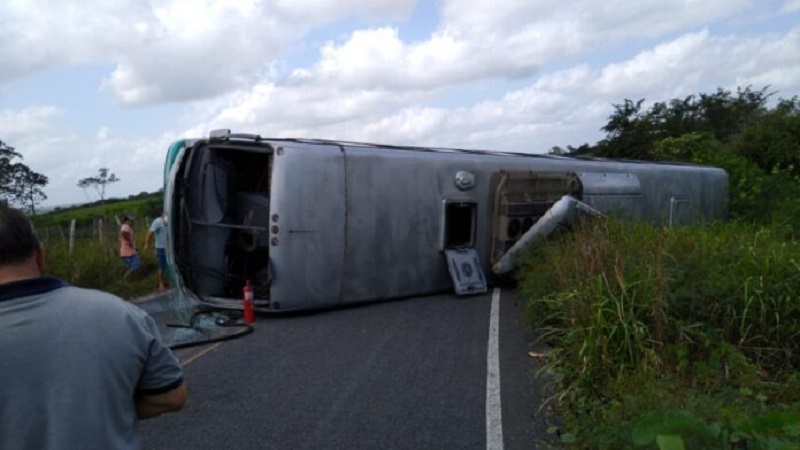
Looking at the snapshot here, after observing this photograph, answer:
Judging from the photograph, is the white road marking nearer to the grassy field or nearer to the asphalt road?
the asphalt road

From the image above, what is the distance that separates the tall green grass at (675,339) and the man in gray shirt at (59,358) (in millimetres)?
2395

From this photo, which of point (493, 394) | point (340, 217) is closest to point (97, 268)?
point (340, 217)

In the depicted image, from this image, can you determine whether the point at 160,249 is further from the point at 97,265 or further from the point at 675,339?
the point at 675,339

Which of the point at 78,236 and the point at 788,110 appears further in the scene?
the point at 788,110

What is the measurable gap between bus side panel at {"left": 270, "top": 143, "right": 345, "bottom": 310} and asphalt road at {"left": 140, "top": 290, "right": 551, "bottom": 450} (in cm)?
55

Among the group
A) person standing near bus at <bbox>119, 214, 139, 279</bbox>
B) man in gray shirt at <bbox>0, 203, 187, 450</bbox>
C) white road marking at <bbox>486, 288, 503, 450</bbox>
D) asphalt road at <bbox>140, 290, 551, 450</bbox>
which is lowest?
asphalt road at <bbox>140, 290, 551, 450</bbox>

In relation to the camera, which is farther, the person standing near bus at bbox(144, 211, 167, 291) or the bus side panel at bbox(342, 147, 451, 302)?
the person standing near bus at bbox(144, 211, 167, 291)

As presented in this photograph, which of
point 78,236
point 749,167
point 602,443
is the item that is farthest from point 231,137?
point 749,167

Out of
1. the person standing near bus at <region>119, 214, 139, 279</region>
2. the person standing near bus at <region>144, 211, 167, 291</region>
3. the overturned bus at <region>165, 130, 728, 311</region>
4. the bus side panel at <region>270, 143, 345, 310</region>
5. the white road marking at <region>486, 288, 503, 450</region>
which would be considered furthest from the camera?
the person standing near bus at <region>119, 214, 139, 279</region>

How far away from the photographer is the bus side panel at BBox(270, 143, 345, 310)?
8.95 metres

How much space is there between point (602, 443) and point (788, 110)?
2923 centimetres

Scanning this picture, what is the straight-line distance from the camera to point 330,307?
9.63 m

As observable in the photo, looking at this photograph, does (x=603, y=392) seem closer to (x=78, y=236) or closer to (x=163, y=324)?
(x=163, y=324)

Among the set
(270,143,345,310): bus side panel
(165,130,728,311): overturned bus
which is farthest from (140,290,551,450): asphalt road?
(165,130,728,311): overturned bus
